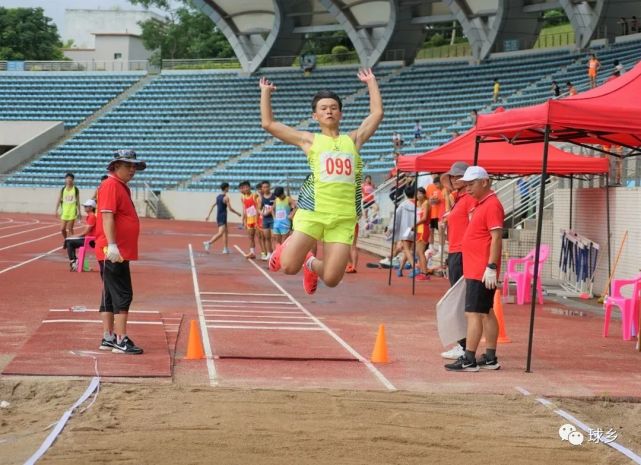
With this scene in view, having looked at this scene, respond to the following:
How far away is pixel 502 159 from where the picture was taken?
57.2 feet

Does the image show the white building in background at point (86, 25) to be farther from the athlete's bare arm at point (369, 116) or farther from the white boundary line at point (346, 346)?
the athlete's bare arm at point (369, 116)

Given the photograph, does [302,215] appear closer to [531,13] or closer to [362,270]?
[362,270]

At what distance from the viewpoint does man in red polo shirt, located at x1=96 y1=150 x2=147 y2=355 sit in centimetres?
980

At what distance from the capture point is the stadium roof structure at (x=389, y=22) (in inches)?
1662

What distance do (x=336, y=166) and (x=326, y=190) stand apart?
A: 22 cm

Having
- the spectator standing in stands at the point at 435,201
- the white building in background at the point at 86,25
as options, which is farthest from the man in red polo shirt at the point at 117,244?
the white building in background at the point at 86,25

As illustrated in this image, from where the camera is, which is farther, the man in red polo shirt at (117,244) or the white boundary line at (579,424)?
the man in red polo shirt at (117,244)

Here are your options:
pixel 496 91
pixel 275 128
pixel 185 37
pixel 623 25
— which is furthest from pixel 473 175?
pixel 185 37

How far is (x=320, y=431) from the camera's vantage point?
22.4ft

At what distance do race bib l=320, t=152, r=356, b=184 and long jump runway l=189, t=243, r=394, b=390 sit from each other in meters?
1.73

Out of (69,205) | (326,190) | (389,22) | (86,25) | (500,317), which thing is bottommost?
(500,317)

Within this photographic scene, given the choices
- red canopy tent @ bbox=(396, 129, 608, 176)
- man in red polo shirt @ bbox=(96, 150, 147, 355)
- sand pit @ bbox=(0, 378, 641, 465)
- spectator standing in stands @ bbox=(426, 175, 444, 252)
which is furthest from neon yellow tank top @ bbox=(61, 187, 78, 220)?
sand pit @ bbox=(0, 378, 641, 465)

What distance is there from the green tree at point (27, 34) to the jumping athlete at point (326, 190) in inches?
3158

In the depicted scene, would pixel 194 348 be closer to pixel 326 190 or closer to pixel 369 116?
pixel 326 190
